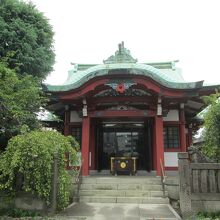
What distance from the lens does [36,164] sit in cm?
830

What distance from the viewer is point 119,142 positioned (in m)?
16.4

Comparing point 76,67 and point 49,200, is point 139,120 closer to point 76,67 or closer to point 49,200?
point 76,67

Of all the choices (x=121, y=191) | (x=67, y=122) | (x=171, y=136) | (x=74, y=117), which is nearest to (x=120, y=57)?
(x=74, y=117)

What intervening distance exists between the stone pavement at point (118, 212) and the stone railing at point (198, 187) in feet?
1.85

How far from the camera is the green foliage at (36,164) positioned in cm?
822

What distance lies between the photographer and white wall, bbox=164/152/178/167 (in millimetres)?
14633

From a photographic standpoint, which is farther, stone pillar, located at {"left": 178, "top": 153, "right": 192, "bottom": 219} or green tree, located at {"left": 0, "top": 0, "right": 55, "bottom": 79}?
green tree, located at {"left": 0, "top": 0, "right": 55, "bottom": 79}

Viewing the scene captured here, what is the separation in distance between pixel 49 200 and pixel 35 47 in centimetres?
760

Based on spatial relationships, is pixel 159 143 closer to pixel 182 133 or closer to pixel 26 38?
pixel 182 133

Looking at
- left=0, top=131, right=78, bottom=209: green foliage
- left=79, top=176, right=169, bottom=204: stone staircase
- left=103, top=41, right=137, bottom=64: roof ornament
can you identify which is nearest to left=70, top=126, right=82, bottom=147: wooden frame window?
left=79, top=176, right=169, bottom=204: stone staircase

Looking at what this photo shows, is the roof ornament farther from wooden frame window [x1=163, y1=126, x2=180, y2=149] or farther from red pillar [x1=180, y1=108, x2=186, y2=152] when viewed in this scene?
wooden frame window [x1=163, y1=126, x2=180, y2=149]

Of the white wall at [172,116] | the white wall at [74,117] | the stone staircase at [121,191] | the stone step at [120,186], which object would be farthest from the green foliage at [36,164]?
the white wall at [172,116]

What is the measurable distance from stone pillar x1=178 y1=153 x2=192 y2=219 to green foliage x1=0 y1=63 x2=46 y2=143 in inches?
196

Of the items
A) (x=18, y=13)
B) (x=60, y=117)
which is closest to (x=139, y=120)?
(x=60, y=117)
